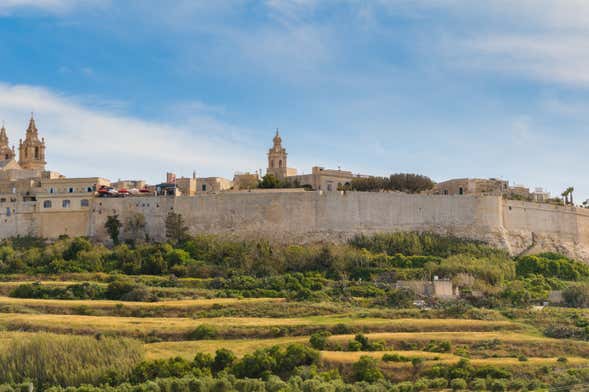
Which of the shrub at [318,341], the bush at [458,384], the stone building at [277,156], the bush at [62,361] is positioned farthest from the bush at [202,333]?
the stone building at [277,156]

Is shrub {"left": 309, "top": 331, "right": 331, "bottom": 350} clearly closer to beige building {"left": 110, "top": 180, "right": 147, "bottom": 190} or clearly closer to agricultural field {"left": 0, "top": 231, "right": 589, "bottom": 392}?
agricultural field {"left": 0, "top": 231, "right": 589, "bottom": 392}

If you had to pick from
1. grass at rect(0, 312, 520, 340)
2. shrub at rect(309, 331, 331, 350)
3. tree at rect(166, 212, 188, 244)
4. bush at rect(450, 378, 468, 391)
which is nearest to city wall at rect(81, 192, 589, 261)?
tree at rect(166, 212, 188, 244)

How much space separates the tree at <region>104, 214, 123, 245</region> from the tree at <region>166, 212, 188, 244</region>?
9.83 ft

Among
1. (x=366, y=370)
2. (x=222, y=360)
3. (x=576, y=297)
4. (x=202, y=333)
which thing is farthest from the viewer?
(x=576, y=297)

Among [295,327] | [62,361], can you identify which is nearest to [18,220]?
[295,327]

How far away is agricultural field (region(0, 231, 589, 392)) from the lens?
37000 millimetres

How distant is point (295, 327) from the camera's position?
4397cm

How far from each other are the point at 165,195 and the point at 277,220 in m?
7.37

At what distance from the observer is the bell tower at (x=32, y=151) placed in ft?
244

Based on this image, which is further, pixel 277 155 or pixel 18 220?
pixel 277 155

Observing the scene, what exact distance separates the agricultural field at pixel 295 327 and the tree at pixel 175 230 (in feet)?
5.63

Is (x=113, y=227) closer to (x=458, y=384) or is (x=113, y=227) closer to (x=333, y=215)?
(x=333, y=215)

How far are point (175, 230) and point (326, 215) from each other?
8.37 m

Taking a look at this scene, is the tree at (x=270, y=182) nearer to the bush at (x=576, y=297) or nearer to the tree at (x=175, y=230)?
the tree at (x=175, y=230)
